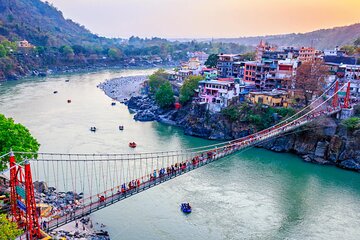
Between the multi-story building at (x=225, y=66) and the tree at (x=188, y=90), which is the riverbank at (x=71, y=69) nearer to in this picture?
the tree at (x=188, y=90)

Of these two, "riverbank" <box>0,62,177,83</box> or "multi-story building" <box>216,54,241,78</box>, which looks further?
"riverbank" <box>0,62,177,83</box>

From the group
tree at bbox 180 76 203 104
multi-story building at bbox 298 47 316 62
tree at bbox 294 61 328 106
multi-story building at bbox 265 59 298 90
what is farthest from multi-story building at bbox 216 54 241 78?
tree at bbox 294 61 328 106

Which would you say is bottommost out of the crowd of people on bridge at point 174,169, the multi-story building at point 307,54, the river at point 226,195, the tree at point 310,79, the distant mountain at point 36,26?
the river at point 226,195

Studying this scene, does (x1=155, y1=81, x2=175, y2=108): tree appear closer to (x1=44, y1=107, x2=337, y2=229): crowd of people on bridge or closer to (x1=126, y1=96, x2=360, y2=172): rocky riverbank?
(x1=126, y1=96, x2=360, y2=172): rocky riverbank

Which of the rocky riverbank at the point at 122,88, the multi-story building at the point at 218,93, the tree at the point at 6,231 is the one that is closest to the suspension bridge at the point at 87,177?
the tree at the point at 6,231

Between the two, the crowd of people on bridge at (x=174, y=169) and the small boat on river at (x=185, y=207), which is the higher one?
the crowd of people on bridge at (x=174, y=169)

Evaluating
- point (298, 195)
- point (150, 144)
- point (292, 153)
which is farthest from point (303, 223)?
point (150, 144)

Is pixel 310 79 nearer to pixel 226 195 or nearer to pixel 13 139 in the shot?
pixel 226 195
